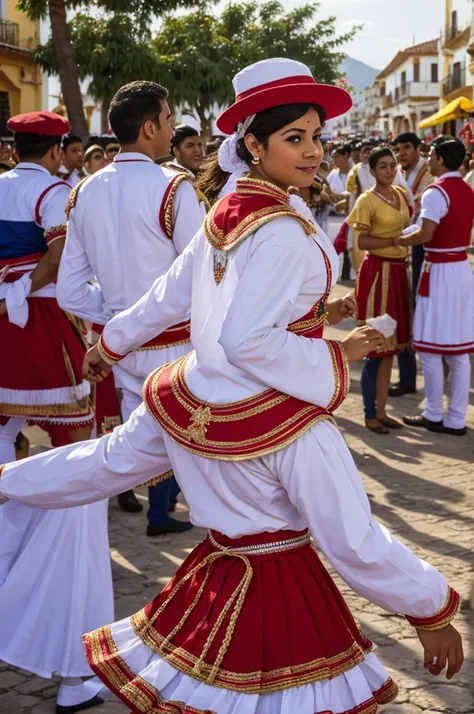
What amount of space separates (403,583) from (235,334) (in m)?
0.72

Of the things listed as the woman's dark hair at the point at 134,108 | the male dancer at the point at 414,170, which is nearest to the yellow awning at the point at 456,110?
the male dancer at the point at 414,170

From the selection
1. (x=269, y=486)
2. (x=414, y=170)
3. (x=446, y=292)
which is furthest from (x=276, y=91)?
(x=414, y=170)

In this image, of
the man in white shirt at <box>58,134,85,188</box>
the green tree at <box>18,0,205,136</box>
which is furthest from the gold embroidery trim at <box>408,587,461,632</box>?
the green tree at <box>18,0,205,136</box>

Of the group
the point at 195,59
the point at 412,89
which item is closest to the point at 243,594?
the point at 195,59

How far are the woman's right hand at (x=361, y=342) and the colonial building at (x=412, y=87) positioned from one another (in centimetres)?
8195

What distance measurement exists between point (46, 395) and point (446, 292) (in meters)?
3.78

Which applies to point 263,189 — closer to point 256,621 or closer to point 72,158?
point 256,621

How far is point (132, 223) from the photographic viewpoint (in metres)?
4.42

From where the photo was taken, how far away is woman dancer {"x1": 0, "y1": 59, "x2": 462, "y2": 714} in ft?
8.11

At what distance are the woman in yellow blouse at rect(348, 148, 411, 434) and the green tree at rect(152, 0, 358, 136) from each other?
20.7 m

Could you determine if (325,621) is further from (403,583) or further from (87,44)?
(87,44)

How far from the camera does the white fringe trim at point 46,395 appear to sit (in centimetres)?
445

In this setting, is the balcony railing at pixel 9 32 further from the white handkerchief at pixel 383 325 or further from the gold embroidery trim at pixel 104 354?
the white handkerchief at pixel 383 325

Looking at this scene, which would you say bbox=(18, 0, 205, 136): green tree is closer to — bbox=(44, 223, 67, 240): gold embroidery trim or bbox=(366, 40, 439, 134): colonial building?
bbox=(44, 223, 67, 240): gold embroidery trim
